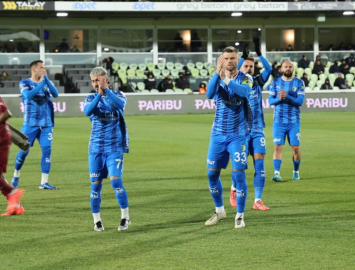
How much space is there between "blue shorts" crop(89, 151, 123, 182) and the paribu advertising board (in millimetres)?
25483

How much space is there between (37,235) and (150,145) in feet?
39.3

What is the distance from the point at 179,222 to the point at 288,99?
15.5 feet

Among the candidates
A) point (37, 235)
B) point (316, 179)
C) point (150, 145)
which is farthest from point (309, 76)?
point (37, 235)

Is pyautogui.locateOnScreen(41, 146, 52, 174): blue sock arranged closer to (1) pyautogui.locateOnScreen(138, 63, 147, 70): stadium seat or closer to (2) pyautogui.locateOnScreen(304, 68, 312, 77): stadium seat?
(1) pyautogui.locateOnScreen(138, 63, 147, 70): stadium seat

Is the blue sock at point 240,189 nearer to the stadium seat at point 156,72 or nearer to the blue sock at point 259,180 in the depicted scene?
the blue sock at point 259,180

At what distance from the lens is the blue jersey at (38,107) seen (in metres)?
11.8

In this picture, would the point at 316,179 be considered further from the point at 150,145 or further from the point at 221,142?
the point at 150,145

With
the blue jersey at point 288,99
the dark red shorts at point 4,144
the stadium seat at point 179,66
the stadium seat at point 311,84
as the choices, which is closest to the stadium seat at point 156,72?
the stadium seat at point 179,66

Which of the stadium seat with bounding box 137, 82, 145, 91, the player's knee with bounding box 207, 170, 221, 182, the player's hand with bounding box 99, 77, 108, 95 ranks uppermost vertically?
the stadium seat with bounding box 137, 82, 145, 91

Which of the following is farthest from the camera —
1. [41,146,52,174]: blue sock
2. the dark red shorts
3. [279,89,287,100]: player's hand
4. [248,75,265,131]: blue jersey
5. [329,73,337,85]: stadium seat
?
[329,73,337,85]: stadium seat

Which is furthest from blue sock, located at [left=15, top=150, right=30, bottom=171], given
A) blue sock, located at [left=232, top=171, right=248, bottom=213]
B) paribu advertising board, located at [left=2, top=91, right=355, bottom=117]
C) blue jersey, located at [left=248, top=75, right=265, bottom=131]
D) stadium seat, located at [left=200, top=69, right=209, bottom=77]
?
stadium seat, located at [left=200, top=69, right=209, bottom=77]

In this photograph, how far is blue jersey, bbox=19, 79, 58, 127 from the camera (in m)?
11.8

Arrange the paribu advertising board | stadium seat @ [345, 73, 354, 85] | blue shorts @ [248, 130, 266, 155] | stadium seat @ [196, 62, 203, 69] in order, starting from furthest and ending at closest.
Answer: stadium seat @ [196, 62, 203, 69] < stadium seat @ [345, 73, 354, 85] < the paribu advertising board < blue shorts @ [248, 130, 266, 155]

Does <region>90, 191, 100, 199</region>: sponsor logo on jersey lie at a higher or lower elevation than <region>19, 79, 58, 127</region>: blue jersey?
lower
